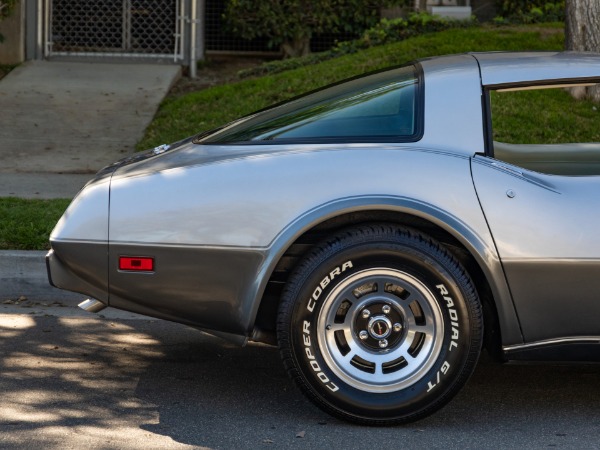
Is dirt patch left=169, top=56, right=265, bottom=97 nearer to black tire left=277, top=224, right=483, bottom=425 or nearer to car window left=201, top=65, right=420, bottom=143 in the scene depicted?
car window left=201, top=65, right=420, bottom=143

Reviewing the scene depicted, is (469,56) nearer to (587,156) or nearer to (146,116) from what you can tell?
(587,156)

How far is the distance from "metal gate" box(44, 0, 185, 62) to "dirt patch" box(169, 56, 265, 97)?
48cm

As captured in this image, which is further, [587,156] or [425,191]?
[587,156]

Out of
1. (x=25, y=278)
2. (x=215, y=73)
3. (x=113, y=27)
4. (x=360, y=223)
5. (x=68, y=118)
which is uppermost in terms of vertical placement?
(x=113, y=27)

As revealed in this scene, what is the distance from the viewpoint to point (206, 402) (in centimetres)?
488

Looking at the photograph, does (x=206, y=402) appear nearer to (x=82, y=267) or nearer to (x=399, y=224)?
(x=82, y=267)

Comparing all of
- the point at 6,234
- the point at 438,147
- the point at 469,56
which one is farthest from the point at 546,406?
the point at 6,234

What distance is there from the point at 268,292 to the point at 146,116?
7291mm

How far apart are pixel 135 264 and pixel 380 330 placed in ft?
3.48

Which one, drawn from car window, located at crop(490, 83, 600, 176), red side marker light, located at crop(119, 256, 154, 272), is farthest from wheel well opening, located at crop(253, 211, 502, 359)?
car window, located at crop(490, 83, 600, 176)

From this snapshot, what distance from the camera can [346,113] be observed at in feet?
15.9

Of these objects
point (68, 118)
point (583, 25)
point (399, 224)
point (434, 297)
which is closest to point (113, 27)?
point (68, 118)

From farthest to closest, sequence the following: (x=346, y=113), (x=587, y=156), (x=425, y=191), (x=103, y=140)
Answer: (x=103, y=140) < (x=587, y=156) < (x=346, y=113) < (x=425, y=191)

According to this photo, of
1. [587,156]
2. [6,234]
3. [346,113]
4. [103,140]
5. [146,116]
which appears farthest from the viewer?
[146,116]
